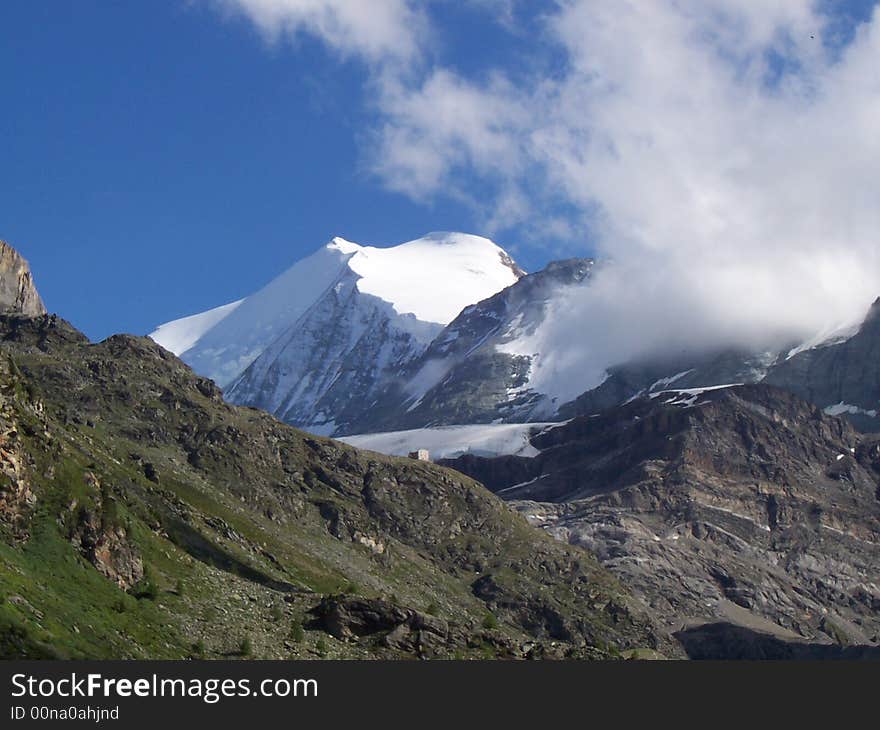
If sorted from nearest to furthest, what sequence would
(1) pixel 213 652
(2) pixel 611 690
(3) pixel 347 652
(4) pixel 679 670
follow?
(2) pixel 611 690, (4) pixel 679 670, (1) pixel 213 652, (3) pixel 347 652

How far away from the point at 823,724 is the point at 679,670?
2673cm

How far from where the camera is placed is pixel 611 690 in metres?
124

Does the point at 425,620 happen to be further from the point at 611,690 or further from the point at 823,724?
the point at 823,724

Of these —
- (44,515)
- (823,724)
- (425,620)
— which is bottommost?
(823,724)

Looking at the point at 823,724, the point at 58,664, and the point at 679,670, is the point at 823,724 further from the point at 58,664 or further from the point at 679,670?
the point at 58,664

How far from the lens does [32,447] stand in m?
168

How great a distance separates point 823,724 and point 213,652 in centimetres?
6386

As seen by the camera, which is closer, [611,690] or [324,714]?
[324,714]

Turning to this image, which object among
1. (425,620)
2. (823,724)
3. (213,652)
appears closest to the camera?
(823,724)

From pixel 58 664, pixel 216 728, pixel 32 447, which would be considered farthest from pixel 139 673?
pixel 32 447

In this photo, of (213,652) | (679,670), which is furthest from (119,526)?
(679,670)

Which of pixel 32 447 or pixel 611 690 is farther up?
pixel 32 447

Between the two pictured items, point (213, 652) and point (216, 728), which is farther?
point (213, 652)

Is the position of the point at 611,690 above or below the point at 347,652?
below
